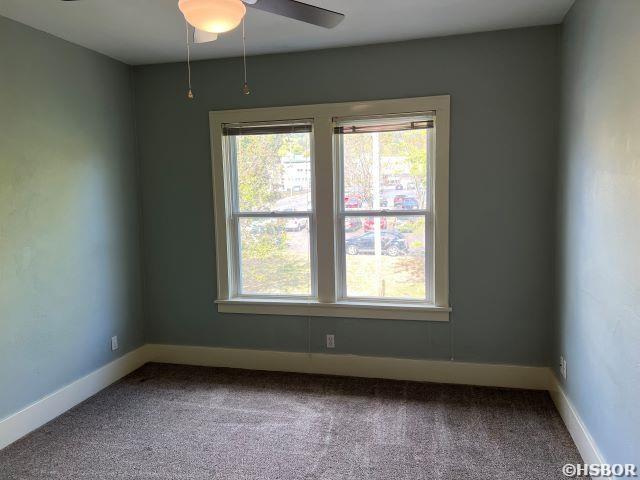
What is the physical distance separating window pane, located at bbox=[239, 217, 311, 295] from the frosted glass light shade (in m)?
2.07

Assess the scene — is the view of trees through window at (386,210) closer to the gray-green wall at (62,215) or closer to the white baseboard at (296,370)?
the white baseboard at (296,370)

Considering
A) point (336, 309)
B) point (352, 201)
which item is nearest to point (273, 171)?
point (352, 201)

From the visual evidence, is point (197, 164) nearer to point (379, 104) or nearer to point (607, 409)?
point (379, 104)

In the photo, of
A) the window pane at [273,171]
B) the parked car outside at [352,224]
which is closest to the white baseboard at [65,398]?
the window pane at [273,171]

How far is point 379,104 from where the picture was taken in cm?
328

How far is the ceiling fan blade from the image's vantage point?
1.81 meters

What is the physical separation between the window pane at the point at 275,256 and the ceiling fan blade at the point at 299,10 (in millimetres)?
1809

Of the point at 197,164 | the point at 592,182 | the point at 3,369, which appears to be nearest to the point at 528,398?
the point at 592,182

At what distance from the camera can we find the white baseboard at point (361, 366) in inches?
128

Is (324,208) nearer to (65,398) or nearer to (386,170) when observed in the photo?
(386,170)

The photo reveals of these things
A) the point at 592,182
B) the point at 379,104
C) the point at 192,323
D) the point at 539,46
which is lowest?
the point at 192,323

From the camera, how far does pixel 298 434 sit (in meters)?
2.70

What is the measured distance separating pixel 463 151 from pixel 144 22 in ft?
7.35

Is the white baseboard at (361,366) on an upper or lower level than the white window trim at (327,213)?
lower
